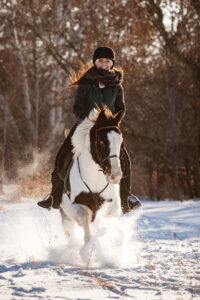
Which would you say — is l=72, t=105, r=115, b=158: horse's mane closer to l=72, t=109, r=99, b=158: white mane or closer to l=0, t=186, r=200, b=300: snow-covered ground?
l=72, t=109, r=99, b=158: white mane

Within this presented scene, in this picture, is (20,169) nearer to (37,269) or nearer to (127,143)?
(127,143)

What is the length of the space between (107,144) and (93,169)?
411 mm

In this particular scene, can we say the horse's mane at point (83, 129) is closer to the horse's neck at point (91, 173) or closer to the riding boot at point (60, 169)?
the horse's neck at point (91, 173)

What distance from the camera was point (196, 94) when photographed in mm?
15219

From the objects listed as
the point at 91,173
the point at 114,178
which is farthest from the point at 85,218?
the point at 114,178

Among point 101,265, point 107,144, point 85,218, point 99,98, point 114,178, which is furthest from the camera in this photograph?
point 99,98

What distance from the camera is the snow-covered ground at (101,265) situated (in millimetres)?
3738

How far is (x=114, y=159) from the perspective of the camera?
4.61 m

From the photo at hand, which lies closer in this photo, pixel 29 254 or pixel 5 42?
pixel 29 254

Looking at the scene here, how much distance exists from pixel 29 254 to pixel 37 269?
986 millimetres

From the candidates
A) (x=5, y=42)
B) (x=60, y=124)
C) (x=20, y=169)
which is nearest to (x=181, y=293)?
(x=20, y=169)

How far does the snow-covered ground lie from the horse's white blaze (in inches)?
29.8

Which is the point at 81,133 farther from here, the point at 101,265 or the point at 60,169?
the point at 101,265

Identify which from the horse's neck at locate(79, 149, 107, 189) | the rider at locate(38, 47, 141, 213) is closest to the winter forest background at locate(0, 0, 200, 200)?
the rider at locate(38, 47, 141, 213)
